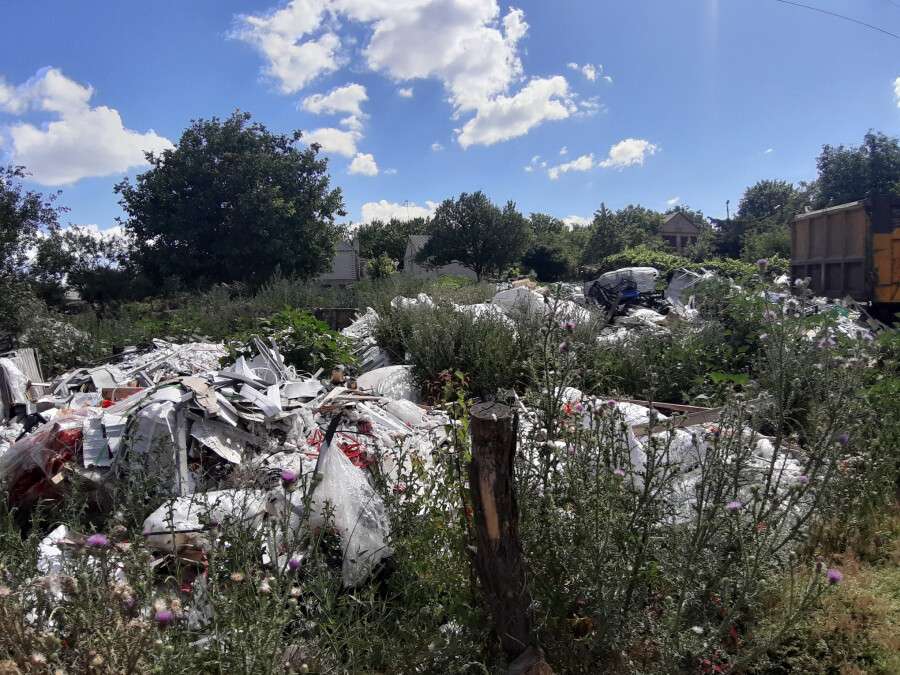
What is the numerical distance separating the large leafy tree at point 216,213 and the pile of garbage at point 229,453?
14.6 metres

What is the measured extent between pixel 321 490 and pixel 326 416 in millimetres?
1720

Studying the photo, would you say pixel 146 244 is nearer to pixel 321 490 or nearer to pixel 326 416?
pixel 326 416

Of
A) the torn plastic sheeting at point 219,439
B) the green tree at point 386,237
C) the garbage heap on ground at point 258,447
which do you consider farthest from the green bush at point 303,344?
the green tree at point 386,237

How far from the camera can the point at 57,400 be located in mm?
5125

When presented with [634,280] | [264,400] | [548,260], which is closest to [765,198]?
[548,260]

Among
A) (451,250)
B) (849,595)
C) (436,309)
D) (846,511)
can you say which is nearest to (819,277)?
(436,309)

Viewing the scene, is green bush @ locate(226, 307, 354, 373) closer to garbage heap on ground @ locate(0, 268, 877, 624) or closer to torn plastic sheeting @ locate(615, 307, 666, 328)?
garbage heap on ground @ locate(0, 268, 877, 624)

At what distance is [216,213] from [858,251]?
707 inches

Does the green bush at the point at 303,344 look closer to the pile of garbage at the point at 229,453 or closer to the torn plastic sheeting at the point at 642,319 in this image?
the pile of garbage at the point at 229,453

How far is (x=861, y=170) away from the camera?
32.9 meters

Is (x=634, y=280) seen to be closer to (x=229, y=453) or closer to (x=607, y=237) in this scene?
(x=229, y=453)

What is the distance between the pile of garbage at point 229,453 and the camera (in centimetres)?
236

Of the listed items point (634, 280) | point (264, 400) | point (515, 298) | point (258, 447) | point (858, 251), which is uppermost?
point (858, 251)

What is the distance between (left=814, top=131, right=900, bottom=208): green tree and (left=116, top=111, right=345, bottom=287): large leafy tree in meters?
31.3
